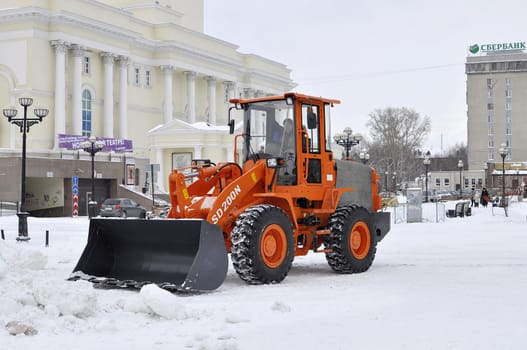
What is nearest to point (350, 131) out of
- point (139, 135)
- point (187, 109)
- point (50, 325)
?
point (50, 325)

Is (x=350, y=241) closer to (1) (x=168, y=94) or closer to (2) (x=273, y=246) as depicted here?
(2) (x=273, y=246)

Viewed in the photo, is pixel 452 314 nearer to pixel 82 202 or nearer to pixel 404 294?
pixel 404 294

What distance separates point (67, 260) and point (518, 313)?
10586 millimetres

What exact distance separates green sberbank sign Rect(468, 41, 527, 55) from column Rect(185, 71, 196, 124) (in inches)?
3202

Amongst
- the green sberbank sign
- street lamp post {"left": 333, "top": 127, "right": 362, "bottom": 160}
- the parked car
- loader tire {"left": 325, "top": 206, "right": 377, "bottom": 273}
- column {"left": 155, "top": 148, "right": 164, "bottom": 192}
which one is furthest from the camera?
the green sberbank sign

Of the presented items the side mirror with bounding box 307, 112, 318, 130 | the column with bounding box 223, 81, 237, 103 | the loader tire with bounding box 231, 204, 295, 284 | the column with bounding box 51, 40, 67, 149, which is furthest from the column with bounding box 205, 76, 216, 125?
the loader tire with bounding box 231, 204, 295, 284

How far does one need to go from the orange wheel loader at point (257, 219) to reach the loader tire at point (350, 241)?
0.06 feet

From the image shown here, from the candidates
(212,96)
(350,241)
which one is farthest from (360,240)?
(212,96)

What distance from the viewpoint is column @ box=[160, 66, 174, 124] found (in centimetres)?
7406

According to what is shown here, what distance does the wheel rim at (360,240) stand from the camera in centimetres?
1425

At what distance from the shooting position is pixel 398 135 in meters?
114

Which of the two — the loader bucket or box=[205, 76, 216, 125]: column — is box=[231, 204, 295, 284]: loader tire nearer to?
the loader bucket

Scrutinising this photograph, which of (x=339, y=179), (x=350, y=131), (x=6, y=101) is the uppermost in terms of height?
(x=6, y=101)

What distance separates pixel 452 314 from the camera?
361 inches
